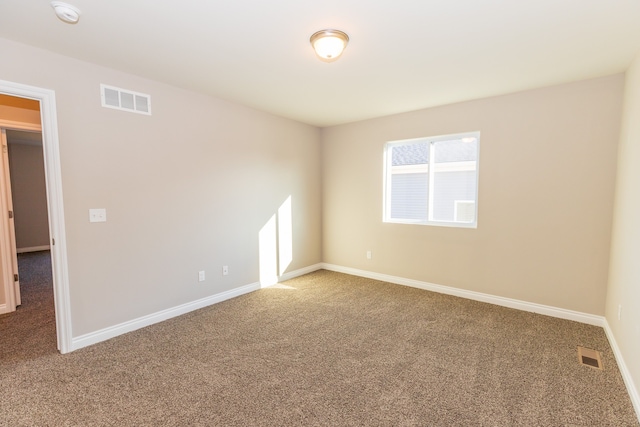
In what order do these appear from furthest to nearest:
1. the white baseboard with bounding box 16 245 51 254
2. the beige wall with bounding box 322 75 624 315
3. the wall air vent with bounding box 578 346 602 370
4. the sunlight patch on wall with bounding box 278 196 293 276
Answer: the white baseboard with bounding box 16 245 51 254
the sunlight patch on wall with bounding box 278 196 293 276
the beige wall with bounding box 322 75 624 315
the wall air vent with bounding box 578 346 602 370

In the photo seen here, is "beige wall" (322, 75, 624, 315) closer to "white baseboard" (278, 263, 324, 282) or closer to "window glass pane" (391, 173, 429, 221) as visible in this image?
"window glass pane" (391, 173, 429, 221)

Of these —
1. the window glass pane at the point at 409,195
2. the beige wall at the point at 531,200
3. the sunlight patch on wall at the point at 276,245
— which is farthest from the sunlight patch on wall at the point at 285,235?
the window glass pane at the point at 409,195

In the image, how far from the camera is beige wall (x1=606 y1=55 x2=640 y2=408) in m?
2.09

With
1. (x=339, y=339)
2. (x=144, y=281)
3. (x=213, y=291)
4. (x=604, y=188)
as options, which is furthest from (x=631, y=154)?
(x=144, y=281)

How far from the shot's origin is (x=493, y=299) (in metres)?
3.72

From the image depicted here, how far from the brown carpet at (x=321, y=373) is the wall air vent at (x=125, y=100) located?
2266mm

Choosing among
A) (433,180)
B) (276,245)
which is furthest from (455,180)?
(276,245)

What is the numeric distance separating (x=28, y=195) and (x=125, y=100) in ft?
21.5

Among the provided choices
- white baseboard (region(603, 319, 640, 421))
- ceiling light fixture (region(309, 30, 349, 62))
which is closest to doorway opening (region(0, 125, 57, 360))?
ceiling light fixture (region(309, 30, 349, 62))

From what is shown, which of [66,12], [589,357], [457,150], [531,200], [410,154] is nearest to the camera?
[66,12]

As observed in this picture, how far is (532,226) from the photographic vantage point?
11.2ft

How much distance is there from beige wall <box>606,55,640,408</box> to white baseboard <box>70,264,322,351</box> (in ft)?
12.6

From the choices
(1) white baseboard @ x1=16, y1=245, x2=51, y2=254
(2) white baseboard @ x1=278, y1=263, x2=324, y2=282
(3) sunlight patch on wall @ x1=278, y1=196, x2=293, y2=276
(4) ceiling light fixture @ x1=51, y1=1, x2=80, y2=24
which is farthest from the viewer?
(1) white baseboard @ x1=16, y1=245, x2=51, y2=254

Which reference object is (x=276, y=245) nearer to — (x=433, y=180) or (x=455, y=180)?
(x=433, y=180)
